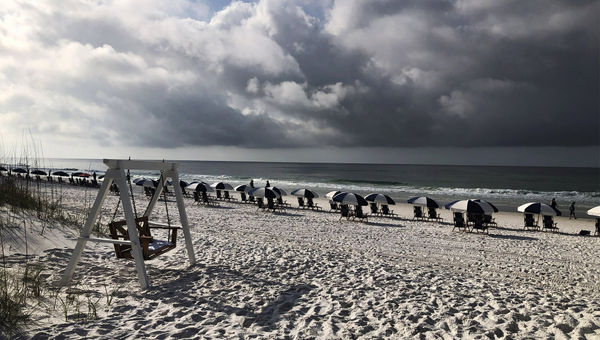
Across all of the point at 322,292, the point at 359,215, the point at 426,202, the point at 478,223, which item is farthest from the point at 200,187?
the point at 322,292

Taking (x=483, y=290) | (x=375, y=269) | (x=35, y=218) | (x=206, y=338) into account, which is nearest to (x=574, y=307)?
(x=483, y=290)

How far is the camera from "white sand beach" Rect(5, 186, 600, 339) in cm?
416

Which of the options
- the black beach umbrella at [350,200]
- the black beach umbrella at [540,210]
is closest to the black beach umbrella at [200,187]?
the black beach umbrella at [350,200]

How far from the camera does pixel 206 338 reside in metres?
3.87

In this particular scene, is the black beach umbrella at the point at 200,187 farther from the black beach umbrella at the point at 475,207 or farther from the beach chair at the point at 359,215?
the black beach umbrella at the point at 475,207

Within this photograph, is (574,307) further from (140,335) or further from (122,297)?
(122,297)

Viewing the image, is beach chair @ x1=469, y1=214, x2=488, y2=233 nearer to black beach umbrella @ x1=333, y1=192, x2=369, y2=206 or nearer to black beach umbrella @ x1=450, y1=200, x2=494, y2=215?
black beach umbrella @ x1=450, y1=200, x2=494, y2=215

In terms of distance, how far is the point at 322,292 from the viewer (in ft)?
17.8

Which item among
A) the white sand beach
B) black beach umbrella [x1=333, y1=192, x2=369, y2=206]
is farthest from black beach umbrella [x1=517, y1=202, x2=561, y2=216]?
black beach umbrella [x1=333, y1=192, x2=369, y2=206]

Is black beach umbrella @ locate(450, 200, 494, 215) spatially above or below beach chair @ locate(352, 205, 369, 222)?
above

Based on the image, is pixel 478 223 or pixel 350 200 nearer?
pixel 478 223

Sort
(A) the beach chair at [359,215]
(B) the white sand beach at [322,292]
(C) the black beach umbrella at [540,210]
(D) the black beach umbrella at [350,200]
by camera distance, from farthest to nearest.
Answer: (A) the beach chair at [359,215] < (D) the black beach umbrella at [350,200] < (C) the black beach umbrella at [540,210] < (B) the white sand beach at [322,292]

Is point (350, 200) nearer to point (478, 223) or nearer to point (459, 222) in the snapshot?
point (459, 222)

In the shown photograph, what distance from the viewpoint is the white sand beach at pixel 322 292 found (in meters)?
4.16
